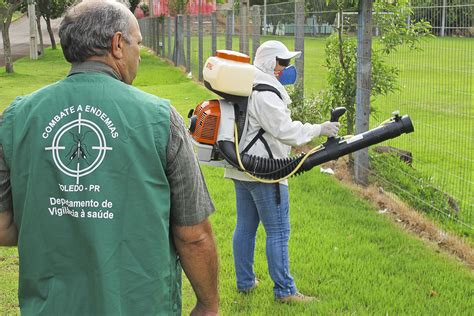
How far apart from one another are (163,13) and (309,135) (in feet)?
102

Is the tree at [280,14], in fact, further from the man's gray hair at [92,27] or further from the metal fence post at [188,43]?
the metal fence post at [188,43]

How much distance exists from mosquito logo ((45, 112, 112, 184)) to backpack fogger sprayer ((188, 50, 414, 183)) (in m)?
2.07

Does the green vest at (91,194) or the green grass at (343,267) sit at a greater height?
the green vest at (91,194)

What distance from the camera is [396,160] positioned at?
8016mm

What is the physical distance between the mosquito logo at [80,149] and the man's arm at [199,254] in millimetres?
420

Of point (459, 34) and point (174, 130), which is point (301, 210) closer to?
point (459, 34)

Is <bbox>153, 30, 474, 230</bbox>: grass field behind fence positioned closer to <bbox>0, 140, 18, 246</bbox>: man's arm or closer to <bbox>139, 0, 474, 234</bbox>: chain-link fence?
<bbox>139, 0, 474, 234</bbox>: chain-link fence

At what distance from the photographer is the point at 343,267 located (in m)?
5.58

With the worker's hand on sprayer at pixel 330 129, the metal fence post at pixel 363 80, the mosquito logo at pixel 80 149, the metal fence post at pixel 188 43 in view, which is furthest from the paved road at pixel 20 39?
the mosquito logo at pixel 80 149

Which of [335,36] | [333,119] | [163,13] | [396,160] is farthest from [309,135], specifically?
[163,13]

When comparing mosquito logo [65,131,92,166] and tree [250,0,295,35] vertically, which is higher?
tree [250,0,295,35]

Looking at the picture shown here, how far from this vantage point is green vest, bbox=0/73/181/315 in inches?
93.0

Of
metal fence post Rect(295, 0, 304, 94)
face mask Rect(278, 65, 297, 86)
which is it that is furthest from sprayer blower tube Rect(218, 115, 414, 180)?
metal fence post Rect(295, 0, 304, 94)

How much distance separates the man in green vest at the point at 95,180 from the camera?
93.1 inches
